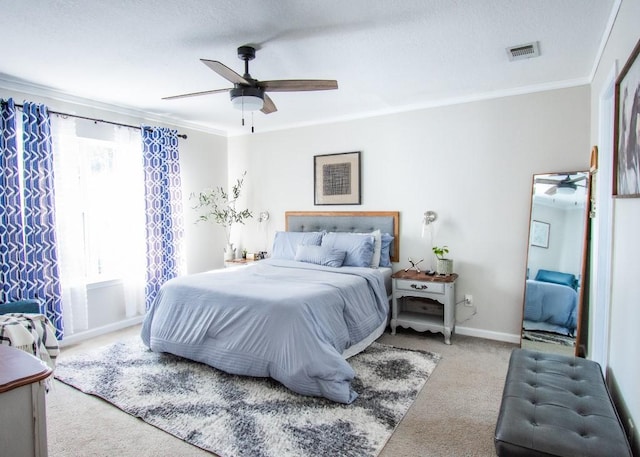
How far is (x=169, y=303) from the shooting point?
130 inches

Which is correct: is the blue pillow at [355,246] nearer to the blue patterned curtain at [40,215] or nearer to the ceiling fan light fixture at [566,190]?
the ceiling fan light fixture at [566,190]

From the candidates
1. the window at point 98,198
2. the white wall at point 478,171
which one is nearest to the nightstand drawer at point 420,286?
the white wall at point 478,171

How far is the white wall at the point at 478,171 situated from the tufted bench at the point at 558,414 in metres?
1.77

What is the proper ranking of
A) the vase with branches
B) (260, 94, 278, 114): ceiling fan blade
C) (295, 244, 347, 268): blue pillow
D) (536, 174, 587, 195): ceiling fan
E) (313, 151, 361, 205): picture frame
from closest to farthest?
(260, 94, 278, 114): ceiling fan blade → (536, 174, 587, 195): ceiling fan → (295, 244, 347, 268): blue pillow → (313, 151, 361, 205): picture frame → the vase with branches

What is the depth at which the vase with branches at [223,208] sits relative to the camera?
5359 mm

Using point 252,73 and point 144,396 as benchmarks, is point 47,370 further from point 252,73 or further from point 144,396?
point 252,73

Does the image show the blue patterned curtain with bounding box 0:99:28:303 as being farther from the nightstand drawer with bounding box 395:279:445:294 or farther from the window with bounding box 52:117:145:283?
the nightstand drawer with bounding box 395:279:445:294

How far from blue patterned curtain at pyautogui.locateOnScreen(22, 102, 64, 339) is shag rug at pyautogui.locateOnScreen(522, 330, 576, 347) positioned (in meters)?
4.54

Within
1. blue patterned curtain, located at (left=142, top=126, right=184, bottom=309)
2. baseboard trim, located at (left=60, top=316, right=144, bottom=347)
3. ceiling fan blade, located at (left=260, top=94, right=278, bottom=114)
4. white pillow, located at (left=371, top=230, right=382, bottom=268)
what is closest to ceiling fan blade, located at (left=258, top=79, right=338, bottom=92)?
ceiling fan blade, located at (left=260, top=94, right=278, bottom=114)

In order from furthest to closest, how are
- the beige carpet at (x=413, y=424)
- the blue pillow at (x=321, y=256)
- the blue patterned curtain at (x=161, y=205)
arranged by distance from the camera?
the blue patterned curtain at (x=161, y=205)
the blue pillow at (x=321, y=256)
the beige carpet at (x=413, y=424)

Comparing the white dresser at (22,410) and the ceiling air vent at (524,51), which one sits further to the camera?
the ceiling air vent at (524,51)

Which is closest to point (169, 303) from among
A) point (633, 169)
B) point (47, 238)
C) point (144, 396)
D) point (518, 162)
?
point (144, 396)

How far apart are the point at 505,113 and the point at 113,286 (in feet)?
15.3

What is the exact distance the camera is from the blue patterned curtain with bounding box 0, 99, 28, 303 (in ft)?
10.8
